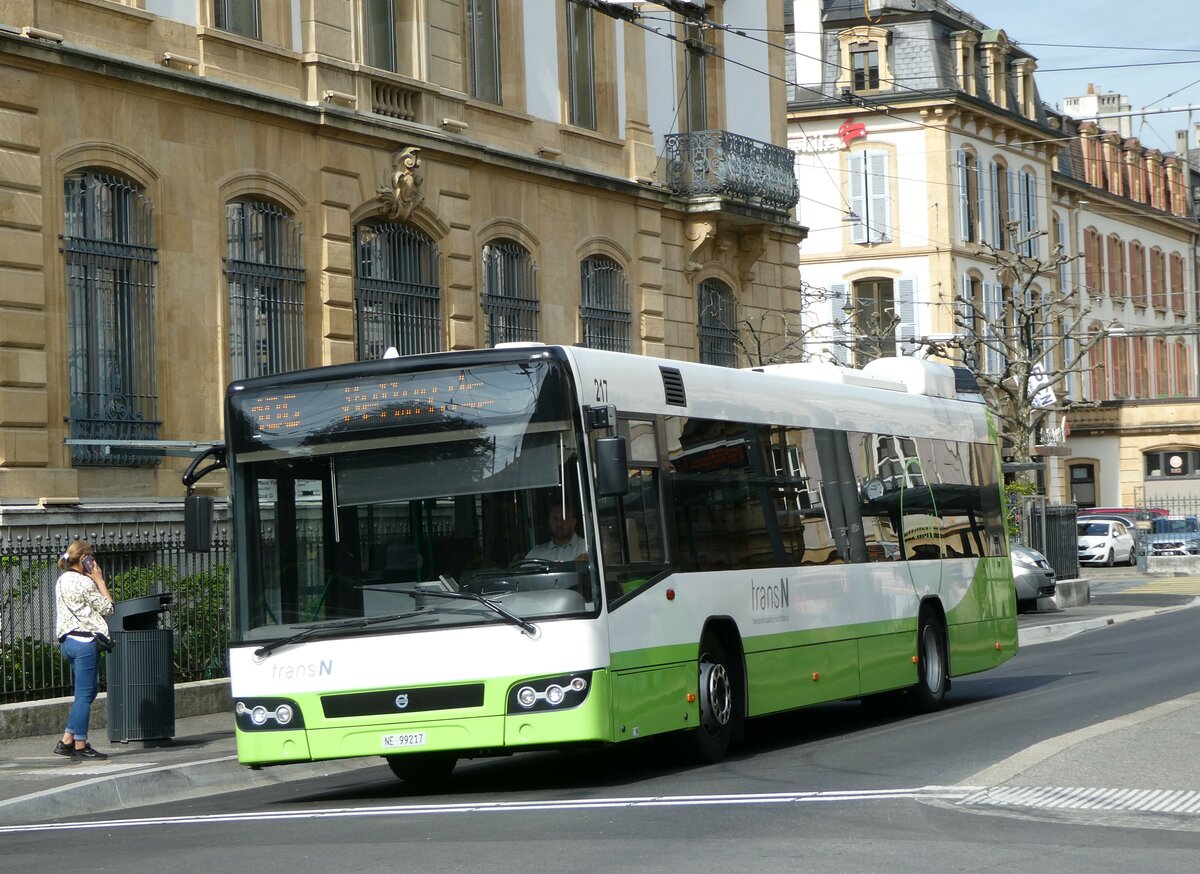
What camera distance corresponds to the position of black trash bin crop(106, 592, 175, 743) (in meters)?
16.0

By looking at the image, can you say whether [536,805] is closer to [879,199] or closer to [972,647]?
[972,647]

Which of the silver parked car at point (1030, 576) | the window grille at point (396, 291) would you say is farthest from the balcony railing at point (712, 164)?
the silver parked car at point (1030, 576)

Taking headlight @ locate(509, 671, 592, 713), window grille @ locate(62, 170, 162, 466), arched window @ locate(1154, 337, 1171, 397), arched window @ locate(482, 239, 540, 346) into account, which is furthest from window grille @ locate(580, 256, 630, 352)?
arched window @ locate(1154, 337, 1171, 397)

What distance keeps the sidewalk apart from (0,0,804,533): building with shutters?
3.58 meters

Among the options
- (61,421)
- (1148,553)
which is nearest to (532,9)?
(61,421)

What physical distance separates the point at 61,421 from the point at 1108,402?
53015 mm

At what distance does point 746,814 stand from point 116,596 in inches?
374

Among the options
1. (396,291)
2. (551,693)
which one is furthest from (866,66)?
(551,693)

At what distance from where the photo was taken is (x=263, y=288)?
23031mm

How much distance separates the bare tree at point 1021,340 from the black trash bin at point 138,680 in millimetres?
14663

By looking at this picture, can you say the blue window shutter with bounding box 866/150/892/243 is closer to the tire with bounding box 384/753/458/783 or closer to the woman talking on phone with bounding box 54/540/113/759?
the woman talking on phone with bounding box 54/540/113/759

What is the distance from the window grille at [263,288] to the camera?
74.1 feet

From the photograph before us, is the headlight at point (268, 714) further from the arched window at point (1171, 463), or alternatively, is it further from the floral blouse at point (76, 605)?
the arched window at point (1171, 463)

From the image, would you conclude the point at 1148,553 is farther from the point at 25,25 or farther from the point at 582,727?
the point at 582,727
